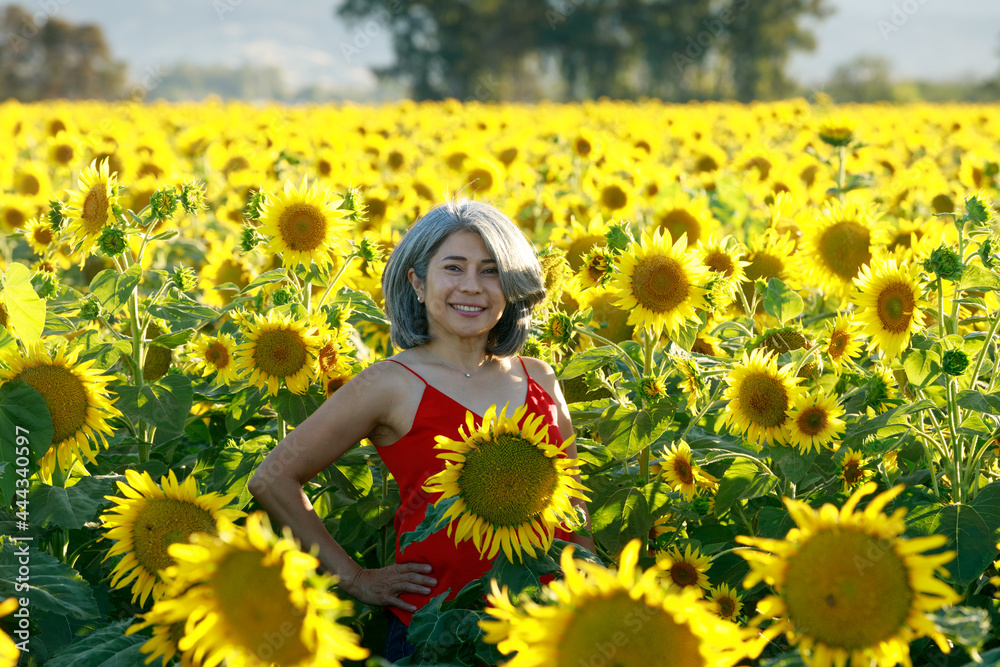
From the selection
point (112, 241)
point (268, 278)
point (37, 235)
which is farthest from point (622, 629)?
point (37, 235)

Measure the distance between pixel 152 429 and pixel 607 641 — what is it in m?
2.20

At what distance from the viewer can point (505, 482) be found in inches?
68.9

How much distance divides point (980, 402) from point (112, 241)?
245 centimetres

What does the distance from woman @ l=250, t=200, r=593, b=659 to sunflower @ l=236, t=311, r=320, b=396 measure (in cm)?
25

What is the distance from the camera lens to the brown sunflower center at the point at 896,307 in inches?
96.5

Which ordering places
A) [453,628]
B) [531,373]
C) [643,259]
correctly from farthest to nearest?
[531,373] → [643,259] → [453,628]

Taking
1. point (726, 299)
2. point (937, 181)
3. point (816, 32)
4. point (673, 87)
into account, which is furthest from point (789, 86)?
point (726, 299)

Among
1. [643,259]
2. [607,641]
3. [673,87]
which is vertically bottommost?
[607,641]

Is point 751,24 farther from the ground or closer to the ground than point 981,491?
farther from the ground

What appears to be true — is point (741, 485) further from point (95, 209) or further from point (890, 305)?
point (95, 209)

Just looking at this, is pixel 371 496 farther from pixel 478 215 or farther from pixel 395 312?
pixel 478 215

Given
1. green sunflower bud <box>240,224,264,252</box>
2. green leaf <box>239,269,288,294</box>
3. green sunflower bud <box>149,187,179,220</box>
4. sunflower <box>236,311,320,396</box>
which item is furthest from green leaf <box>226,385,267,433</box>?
green sunflower bud <box>149,187,179,220</box>

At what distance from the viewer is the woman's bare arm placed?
92.0 inches

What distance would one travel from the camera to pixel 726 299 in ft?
8.61
